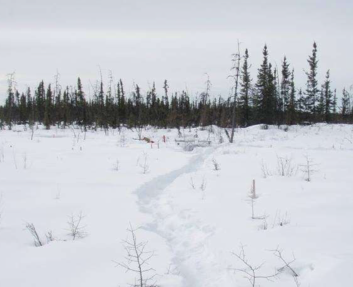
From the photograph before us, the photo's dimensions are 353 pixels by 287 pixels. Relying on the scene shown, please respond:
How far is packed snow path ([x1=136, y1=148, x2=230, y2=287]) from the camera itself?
12.3 feet

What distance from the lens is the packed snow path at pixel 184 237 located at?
12.3ft

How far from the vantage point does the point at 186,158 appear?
42.7 feet

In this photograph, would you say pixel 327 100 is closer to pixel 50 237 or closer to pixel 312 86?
pixel 312 86

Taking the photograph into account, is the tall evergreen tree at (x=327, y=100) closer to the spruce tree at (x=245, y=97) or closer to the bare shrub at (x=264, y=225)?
the spruce tree at (x=245, y=97)

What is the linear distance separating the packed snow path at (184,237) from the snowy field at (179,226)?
0.02 metres

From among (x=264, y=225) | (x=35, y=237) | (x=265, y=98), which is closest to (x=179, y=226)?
(x=264, y=225)

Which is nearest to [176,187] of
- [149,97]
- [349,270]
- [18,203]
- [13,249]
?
[18,203]

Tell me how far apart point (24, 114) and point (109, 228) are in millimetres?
43767

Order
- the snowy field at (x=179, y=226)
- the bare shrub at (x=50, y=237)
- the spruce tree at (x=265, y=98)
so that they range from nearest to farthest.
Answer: the snowy field at (x=179, y=226) → the bare shrub at (x=50, y=237) → the spruce tree at (x=265, y=98)

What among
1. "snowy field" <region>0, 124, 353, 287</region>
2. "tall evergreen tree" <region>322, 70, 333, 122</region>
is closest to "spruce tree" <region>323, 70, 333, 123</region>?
"tall evergreen tree" <region>322, 70, 333, 122</region>

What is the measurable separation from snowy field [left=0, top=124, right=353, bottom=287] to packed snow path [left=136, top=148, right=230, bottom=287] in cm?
2

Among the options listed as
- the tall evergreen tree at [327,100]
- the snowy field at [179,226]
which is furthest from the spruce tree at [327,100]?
the snowy field at [179,226]

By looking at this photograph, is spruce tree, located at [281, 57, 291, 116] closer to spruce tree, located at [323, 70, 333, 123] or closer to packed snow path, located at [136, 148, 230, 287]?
spruce tree, located at [323, 70, 333, 123]

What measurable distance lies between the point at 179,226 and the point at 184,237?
0.44 meters
